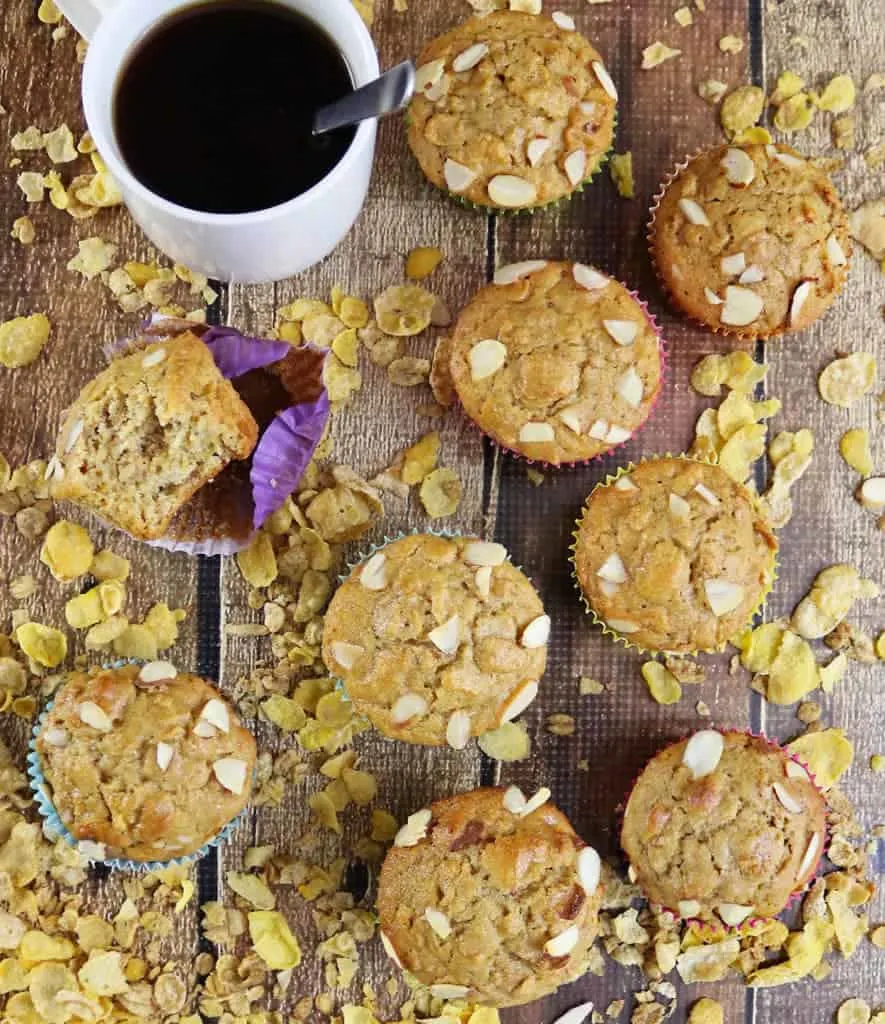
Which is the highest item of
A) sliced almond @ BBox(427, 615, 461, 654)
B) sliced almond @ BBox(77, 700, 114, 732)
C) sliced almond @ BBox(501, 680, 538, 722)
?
sliced almond @ BBox(427, 615, 461, 654)

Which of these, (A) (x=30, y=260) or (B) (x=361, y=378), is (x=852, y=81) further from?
(A) (x=30, y=260)

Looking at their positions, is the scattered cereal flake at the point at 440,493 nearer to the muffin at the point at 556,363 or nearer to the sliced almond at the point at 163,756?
the muffin at the point at 556,363

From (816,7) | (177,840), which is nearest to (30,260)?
(177,840)

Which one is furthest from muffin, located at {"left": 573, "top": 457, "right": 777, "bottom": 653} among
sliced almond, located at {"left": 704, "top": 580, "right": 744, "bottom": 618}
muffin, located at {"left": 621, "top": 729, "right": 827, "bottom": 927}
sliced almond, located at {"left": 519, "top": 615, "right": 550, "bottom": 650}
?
muffin, located at {"left": 621, "top": 729, "right": 827, "bottom": 927}

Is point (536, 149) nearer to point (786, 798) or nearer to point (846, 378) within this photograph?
point (846, 378)

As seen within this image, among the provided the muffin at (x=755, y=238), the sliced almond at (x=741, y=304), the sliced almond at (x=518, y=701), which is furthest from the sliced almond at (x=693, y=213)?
the sliced almond at (x=518, y=701)

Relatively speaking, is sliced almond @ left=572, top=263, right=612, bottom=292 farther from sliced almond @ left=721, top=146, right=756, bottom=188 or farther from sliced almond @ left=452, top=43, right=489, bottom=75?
sliced almond @ left=452, top=43, right=489, bottom=75
